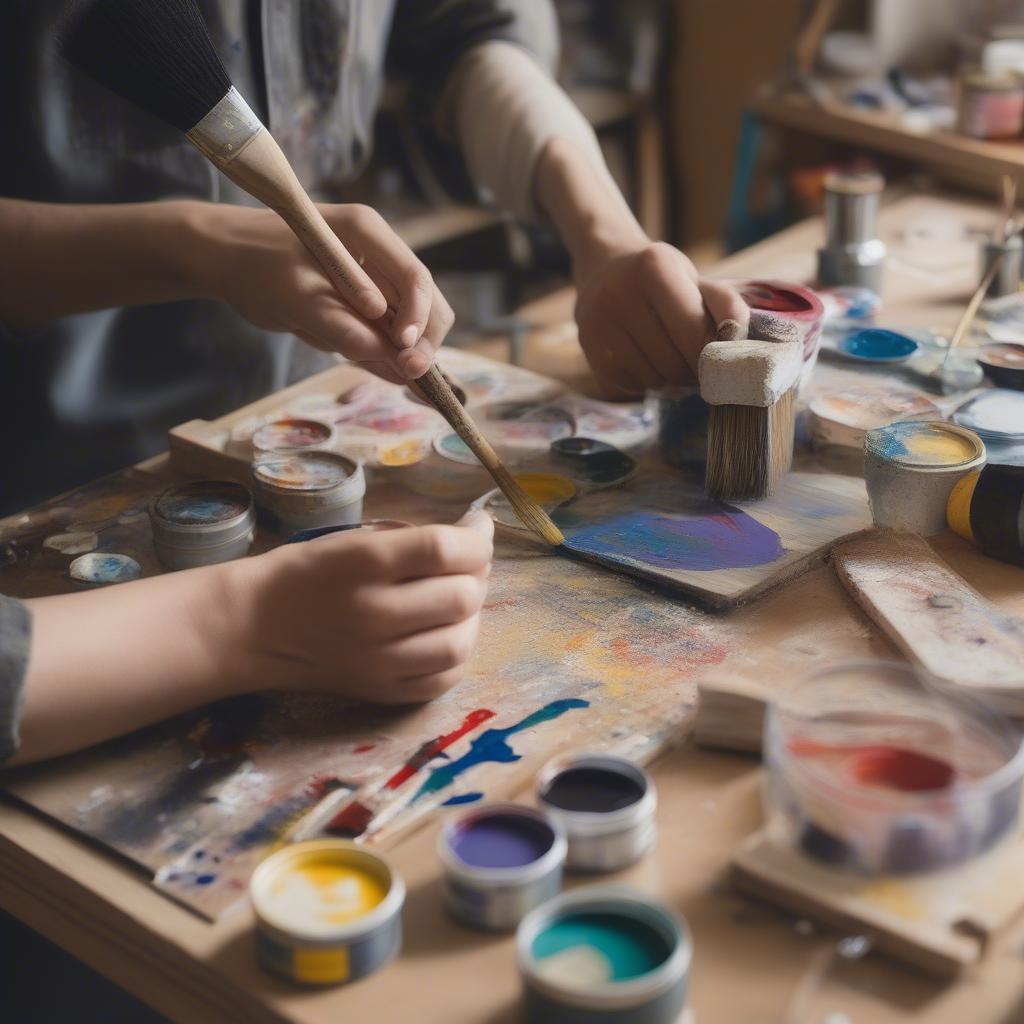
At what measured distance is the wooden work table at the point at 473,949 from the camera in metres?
0.68

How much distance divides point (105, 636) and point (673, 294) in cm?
62

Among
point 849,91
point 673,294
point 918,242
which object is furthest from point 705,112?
point 673,294

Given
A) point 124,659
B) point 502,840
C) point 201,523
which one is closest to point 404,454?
point 201,523

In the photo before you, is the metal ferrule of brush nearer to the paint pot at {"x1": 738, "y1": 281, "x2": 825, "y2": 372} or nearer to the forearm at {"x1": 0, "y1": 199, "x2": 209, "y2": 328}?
the forearm at {"x1": 0, "y1": 199, "x2": 209, "y2": 328}

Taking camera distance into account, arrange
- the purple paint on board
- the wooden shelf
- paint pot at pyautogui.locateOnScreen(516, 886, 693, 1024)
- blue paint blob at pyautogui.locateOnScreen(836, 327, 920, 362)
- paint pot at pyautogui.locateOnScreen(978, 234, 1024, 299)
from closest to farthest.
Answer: paint pot at pyautogui.locateOnScreen(516, 886, 693, 1024) → the purple paint on board → blue paint blob at pyautogui.locateOnScreen(836, 327, 920, 362) → paint pot at pyautogui.locateOnScreen(978, 234, 1024, 299) → the wooden shelf

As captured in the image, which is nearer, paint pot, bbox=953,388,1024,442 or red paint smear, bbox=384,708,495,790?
red paint smear, bbox=384,708,495,790

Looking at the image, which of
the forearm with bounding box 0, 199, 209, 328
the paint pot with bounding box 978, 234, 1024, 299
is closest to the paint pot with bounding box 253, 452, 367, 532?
the forearm with bounding box 0, 199, 209, 328

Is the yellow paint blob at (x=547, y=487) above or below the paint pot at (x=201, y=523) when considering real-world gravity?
below

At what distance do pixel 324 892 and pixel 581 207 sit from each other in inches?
37.4

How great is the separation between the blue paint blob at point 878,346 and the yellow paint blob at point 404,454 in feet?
1.51

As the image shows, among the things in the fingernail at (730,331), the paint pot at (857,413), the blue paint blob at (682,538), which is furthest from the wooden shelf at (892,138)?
the blue paint blob at (682,538)

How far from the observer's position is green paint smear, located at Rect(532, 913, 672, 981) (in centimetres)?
68

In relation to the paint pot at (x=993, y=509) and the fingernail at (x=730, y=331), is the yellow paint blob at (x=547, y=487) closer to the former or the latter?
the fingernail at (x=730, y=331)

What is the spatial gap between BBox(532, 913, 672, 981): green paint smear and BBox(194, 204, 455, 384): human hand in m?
0.56
